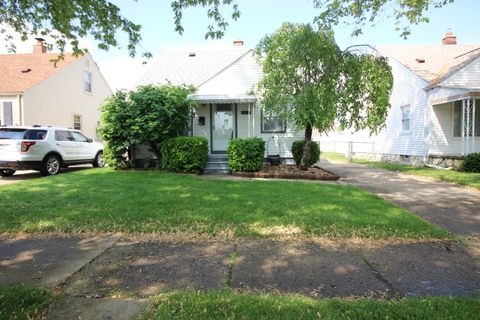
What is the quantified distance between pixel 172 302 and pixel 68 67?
2410 centimetres

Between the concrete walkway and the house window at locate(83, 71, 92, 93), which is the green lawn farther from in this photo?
the house window at locate(83, 71, 92, 93)

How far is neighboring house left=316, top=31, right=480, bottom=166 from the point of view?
1434cm

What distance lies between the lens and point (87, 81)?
25109 mm

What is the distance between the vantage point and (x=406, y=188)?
30.3 feet

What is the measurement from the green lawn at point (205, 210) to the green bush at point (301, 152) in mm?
3996

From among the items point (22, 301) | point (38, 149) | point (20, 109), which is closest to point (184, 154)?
point (38, 149)

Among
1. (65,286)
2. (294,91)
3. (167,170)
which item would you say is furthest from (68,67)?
(65,286)

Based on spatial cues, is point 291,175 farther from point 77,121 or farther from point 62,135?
point 77,121

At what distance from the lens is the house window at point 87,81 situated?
2453 centimetres

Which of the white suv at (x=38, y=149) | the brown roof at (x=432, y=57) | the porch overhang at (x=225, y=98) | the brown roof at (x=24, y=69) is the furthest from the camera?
the brown roof at (x=24, y=69)

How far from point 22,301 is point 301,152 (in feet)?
37.0

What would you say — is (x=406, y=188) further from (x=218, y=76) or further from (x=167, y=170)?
(x=218, y=76)

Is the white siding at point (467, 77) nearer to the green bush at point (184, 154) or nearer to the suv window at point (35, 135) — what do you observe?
the green bush at point (184, 154)

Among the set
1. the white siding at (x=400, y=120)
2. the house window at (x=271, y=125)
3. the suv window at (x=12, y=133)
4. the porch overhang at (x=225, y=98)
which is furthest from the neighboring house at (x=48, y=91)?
the white siding at (x=400, y=120)
